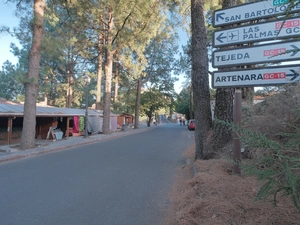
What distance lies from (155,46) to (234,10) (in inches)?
1172

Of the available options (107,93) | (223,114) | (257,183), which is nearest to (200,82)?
(223,114)

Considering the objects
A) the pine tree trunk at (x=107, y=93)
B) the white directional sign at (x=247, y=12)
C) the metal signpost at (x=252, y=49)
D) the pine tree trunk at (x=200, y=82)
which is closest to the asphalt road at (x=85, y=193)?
the pine tree trunk at (x=200, y=82)

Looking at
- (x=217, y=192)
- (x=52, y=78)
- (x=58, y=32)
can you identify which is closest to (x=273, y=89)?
(x=217, y=192)

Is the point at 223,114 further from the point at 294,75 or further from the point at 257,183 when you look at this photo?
the point at 257,183

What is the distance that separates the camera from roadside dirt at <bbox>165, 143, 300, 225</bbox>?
9.61 ft

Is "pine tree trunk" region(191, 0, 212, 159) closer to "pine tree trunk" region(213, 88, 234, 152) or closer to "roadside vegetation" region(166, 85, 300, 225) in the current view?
"pine tree trunk" region(213, 88, 234, 152)

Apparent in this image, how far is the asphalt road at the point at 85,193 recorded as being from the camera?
3852mm

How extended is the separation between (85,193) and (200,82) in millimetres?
4803

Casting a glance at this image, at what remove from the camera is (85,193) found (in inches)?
201

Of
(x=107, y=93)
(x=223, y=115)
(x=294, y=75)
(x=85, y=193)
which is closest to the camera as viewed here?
(x=294, y=75)

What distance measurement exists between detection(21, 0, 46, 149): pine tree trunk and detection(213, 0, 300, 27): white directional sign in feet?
34.2

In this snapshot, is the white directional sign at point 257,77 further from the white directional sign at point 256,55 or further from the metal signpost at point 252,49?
the white directional sign at point 256,55

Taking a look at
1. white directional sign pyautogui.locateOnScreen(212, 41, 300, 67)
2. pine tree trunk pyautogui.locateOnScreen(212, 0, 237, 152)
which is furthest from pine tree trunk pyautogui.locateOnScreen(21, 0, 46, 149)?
white directional sign pyautogui.locateOnScreen(212, 41, 300, 67)

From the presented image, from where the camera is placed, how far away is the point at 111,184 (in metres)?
5.84
